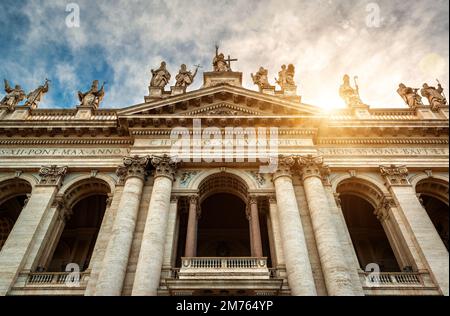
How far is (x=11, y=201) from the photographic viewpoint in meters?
20.4

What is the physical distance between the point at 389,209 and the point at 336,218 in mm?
2973

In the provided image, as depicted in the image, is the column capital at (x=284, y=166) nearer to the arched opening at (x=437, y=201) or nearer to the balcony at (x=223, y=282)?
the balcony at (x=223, y=282)

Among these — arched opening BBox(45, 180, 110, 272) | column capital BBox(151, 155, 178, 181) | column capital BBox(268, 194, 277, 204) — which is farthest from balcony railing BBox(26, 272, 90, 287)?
column capital BBox(268, 194, 277, 204)

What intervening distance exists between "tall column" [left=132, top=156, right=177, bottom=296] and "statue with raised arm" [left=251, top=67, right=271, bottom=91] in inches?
343

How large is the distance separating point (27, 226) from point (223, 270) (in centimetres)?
928

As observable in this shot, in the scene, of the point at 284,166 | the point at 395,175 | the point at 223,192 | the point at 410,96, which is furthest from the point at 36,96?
the point at 410,96

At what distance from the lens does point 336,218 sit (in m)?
15.7

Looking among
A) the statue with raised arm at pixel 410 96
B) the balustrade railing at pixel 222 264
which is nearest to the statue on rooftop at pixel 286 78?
the statue with raised arm at pixel 410 96

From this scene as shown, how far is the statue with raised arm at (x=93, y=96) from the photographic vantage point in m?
21.1

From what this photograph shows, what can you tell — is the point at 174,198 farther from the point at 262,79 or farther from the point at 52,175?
the point at 262,79

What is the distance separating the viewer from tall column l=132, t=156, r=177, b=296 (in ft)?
41.4

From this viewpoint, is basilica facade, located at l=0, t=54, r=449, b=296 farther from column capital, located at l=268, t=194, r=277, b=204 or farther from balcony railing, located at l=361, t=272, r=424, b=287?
column capital, located at l=268, t=194, r=277, b=204

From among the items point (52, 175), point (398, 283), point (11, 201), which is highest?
point (11, 201)
